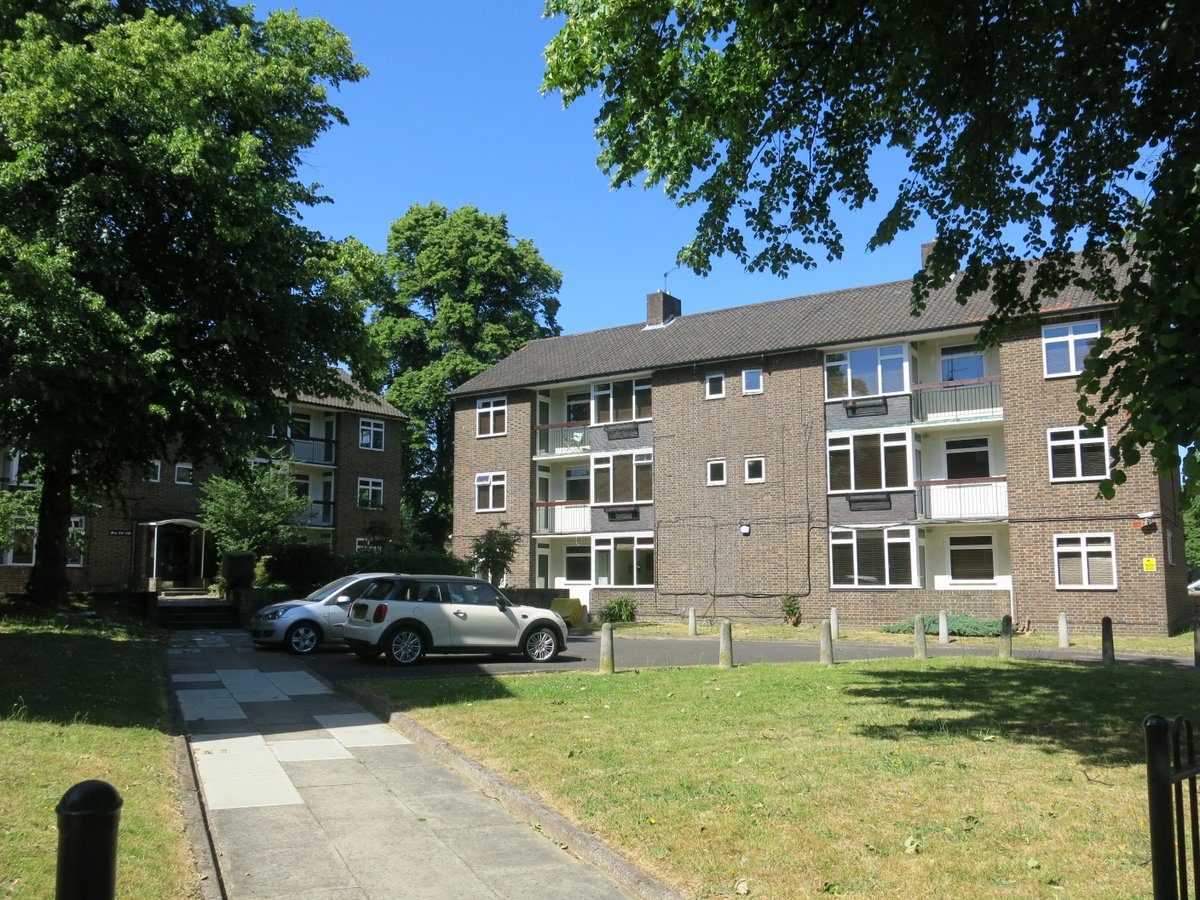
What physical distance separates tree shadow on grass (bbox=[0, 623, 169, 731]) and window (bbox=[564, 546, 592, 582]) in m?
20.6

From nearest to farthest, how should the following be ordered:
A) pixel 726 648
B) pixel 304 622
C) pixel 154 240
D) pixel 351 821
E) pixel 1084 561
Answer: pixel 351 821 < pixel 726 648 < pixel 154 240 < pixel 304 622 < pixel 1084 561

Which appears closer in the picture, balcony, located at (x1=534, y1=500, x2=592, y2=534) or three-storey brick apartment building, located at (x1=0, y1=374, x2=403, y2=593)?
three-storey brick apartment building, located at (x1=0, y1=374, x2=403, y2=593)

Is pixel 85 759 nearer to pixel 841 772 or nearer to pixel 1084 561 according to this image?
pixel 841 772

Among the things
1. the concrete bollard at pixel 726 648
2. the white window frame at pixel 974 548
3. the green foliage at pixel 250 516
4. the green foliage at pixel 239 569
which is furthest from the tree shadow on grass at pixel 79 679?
the white window frame at pixel 974 548

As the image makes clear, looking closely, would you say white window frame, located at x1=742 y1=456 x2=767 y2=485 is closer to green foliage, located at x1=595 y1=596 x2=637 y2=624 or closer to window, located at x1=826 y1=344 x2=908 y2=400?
window, located at x1=826 y1=344 x2=908 y2=400

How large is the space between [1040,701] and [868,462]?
63.4 ft

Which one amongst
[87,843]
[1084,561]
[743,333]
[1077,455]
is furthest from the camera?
[743,333]

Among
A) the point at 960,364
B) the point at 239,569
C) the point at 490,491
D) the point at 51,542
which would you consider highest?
the point at 960,364

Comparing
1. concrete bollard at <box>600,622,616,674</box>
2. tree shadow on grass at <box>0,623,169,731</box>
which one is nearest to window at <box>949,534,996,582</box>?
concrete bollard at <box>600,622,616,674</box>

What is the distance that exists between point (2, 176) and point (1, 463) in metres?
21.8

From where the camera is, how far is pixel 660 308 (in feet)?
124

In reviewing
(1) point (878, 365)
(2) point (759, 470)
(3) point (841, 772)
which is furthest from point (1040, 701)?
(2) point (759, 470)

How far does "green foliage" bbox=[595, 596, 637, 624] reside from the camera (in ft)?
107

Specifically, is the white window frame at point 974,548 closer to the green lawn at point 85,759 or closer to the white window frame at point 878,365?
the white window frame at point 878,365
